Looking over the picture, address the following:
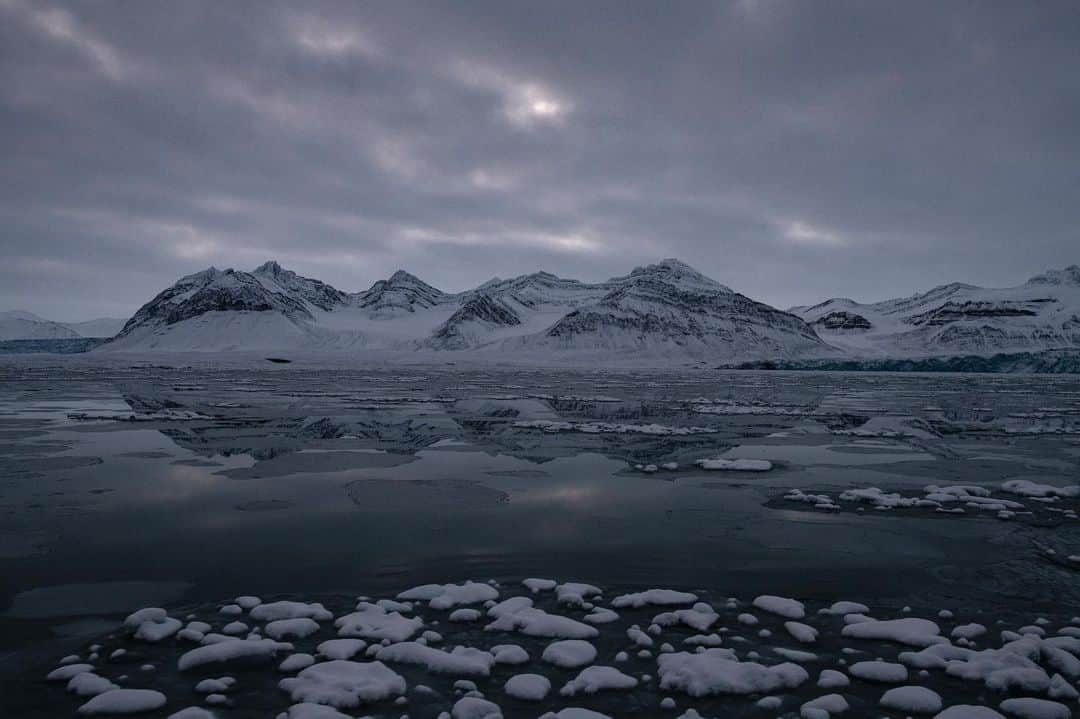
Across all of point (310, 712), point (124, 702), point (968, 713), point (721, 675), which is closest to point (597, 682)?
point (721, 675)

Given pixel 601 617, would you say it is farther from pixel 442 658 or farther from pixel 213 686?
pixel 213 686

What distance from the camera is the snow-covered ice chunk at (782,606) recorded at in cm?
589

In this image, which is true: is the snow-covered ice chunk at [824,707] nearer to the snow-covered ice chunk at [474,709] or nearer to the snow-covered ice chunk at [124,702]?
the snow-covered ice chunk at [474,709]

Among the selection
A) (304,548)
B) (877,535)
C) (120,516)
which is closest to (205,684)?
(304,548)

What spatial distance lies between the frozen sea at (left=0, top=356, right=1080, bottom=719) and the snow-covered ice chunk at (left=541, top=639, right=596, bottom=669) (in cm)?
12

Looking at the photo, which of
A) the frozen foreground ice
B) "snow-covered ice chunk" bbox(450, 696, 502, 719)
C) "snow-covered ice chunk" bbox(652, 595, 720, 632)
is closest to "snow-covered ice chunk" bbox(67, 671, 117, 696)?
the frozen foreground ice

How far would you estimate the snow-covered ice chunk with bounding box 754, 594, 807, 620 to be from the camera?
5.89 metres

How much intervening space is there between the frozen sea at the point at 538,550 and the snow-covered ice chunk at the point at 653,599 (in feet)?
0.15

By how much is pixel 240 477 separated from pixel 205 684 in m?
7.36

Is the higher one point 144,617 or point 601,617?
point 144,617

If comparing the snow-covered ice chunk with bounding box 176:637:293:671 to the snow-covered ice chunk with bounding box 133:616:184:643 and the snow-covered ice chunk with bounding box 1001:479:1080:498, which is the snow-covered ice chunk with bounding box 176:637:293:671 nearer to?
the snow-covered ice chunk with bounding box 133:616:184:643

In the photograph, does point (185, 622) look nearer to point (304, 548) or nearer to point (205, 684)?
point (205, 684)

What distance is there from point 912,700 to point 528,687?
2567 mm

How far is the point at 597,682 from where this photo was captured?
461cm
